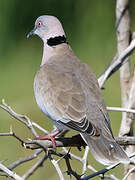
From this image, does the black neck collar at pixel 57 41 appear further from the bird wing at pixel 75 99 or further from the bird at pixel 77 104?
the bird wing at pixel 75 99

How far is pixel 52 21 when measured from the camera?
3662 mm

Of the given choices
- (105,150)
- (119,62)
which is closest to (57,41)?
(119,62)

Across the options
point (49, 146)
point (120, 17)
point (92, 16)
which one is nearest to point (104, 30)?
point (92, 16)

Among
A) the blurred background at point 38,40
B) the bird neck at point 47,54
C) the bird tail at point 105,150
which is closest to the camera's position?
the bird tail at point 105,150

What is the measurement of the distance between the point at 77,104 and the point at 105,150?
32cm

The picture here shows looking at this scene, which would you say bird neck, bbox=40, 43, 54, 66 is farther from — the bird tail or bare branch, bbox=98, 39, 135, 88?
the bird tail

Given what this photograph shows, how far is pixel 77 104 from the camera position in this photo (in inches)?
115

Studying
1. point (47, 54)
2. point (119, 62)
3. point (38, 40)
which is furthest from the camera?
point (38, 40)

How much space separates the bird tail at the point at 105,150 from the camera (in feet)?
8.83

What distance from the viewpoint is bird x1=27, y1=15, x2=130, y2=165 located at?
2.76 m

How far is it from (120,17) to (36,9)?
2.41m

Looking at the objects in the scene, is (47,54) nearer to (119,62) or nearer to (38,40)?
(119,62)

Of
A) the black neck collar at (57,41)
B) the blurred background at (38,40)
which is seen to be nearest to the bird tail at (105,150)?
the black neck collar at (57,41)

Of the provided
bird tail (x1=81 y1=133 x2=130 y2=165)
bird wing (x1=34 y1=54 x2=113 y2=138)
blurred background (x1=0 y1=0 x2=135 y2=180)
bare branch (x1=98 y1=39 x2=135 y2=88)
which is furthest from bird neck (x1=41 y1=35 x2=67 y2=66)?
blurred background (x1=0 y1=0 x2=135 y2=180)
